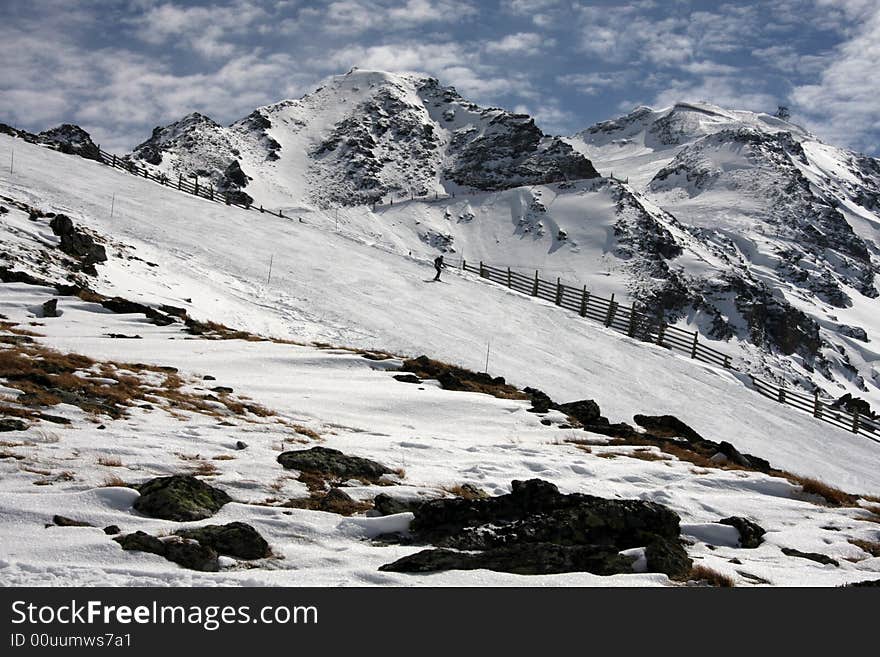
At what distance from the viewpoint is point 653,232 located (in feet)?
293

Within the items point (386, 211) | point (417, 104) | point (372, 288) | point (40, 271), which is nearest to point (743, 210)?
point (417, 104)

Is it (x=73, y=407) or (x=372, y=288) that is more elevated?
(x=372, y=288)

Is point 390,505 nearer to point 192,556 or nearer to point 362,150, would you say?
point 192,556

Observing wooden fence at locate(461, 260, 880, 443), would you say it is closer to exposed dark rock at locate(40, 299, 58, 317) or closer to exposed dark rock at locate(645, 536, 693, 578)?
exposed dark rock at locate(645, 536, 693, 578)

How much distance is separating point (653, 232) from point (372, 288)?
65.4 meters

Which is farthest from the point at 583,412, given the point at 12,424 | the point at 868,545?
the point at 12,424

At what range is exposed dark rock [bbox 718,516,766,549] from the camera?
8.17 metres

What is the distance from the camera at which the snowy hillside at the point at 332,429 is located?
20.5ft

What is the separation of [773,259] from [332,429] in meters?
144

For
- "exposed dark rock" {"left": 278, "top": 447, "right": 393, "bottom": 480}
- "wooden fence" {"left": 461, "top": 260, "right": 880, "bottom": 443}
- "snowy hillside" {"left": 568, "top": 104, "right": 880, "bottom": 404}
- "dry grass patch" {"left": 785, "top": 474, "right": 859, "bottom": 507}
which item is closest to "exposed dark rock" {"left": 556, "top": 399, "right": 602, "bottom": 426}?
"dry grass patch" {"left": 785, "top": 474, "right": 859, "bottom": 507}

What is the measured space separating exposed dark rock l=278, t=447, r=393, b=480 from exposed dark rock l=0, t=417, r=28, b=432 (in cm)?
328

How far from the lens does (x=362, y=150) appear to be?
119000 mm

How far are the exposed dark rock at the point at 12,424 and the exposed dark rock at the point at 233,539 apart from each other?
3.91 meters
